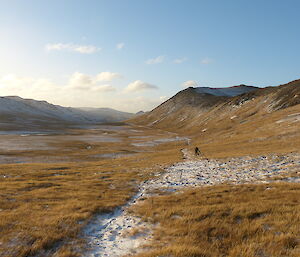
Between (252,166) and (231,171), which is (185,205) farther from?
(252,166)

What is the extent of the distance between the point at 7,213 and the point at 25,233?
407cm

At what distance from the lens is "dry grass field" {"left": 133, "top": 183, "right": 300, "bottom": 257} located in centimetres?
831

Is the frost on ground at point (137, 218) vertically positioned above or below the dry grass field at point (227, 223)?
below

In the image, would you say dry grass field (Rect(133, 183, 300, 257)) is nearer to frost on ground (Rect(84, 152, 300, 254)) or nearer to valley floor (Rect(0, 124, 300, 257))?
valley floor (Rect(0, 124, 300, 257))

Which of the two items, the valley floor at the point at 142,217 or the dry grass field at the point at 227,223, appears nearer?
the dry grass field at the point at 227,223

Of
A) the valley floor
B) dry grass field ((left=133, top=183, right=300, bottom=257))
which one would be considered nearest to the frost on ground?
the valley floor

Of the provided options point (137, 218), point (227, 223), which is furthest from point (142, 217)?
point (227, 223)

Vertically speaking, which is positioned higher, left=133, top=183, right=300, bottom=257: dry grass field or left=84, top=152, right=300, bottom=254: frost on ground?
left=133, top=183, right=300, bottom=257: dry grass field

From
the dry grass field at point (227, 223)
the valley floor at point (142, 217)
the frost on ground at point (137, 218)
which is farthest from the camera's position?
the frost on ground at point (137, 218)

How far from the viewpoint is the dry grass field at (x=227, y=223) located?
831 centimetres

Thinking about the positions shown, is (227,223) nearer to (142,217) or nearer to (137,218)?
(142,217)

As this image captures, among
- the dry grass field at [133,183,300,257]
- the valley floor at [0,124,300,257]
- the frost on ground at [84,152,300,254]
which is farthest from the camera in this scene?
the frost on ground at [84,152,300,254]

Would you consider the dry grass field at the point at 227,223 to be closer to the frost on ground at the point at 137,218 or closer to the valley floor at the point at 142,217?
the valley floor at the point at 142,217

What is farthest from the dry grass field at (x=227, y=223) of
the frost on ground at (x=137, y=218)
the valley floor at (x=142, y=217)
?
the frost on ground at (x=137, y=218)
